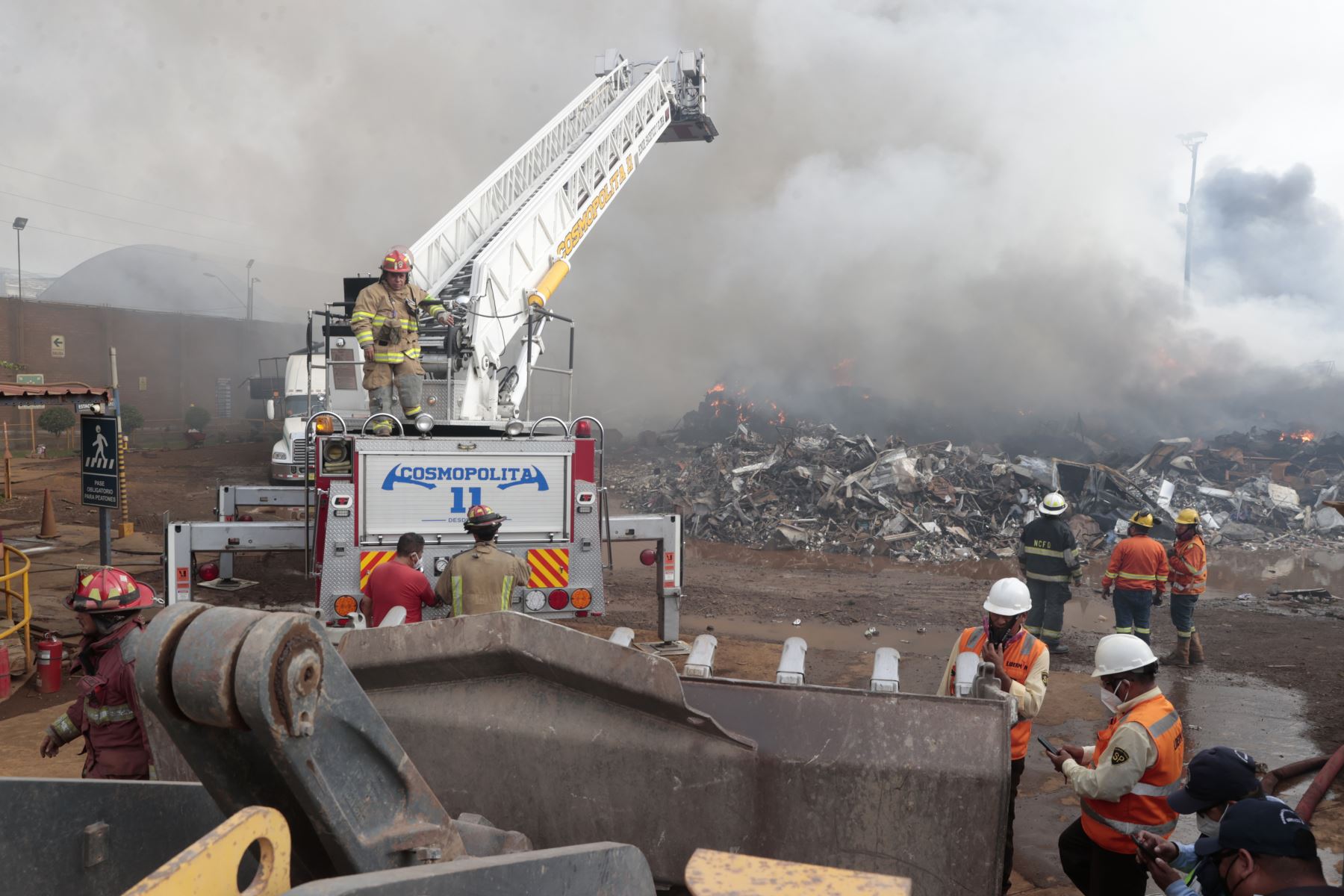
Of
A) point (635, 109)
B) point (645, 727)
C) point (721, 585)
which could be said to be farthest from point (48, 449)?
point (645, 727)

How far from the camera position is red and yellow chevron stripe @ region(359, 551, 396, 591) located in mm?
5984

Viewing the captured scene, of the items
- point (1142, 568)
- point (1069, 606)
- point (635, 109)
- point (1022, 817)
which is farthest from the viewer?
point (635, 109)

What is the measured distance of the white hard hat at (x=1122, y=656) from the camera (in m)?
3.31

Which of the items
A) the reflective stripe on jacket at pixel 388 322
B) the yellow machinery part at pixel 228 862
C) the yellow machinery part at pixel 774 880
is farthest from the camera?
the reflective stripe on jacket at pixel 388 322

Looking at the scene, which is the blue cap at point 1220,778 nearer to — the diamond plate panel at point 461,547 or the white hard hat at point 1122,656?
the white hard hat at point 1122,656

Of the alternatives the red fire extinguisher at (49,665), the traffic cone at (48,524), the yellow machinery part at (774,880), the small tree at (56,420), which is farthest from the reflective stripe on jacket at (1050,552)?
the small tree at (56,420)

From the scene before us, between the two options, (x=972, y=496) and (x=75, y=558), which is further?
(x=972, y=496)

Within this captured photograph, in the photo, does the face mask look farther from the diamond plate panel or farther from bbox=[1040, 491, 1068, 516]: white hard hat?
bbox=[1040, 491, 1068, 516]: white hard hat

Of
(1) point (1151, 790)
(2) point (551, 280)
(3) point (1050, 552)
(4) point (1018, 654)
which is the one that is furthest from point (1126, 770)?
(2) point (551, 280)

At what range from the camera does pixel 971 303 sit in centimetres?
2514

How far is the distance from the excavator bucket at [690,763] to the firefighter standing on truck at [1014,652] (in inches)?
39.7

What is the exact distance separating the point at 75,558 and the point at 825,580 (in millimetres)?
9569

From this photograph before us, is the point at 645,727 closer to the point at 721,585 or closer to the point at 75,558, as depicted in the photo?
the point at 721,585

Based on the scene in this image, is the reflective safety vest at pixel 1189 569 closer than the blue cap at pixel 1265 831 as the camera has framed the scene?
No
